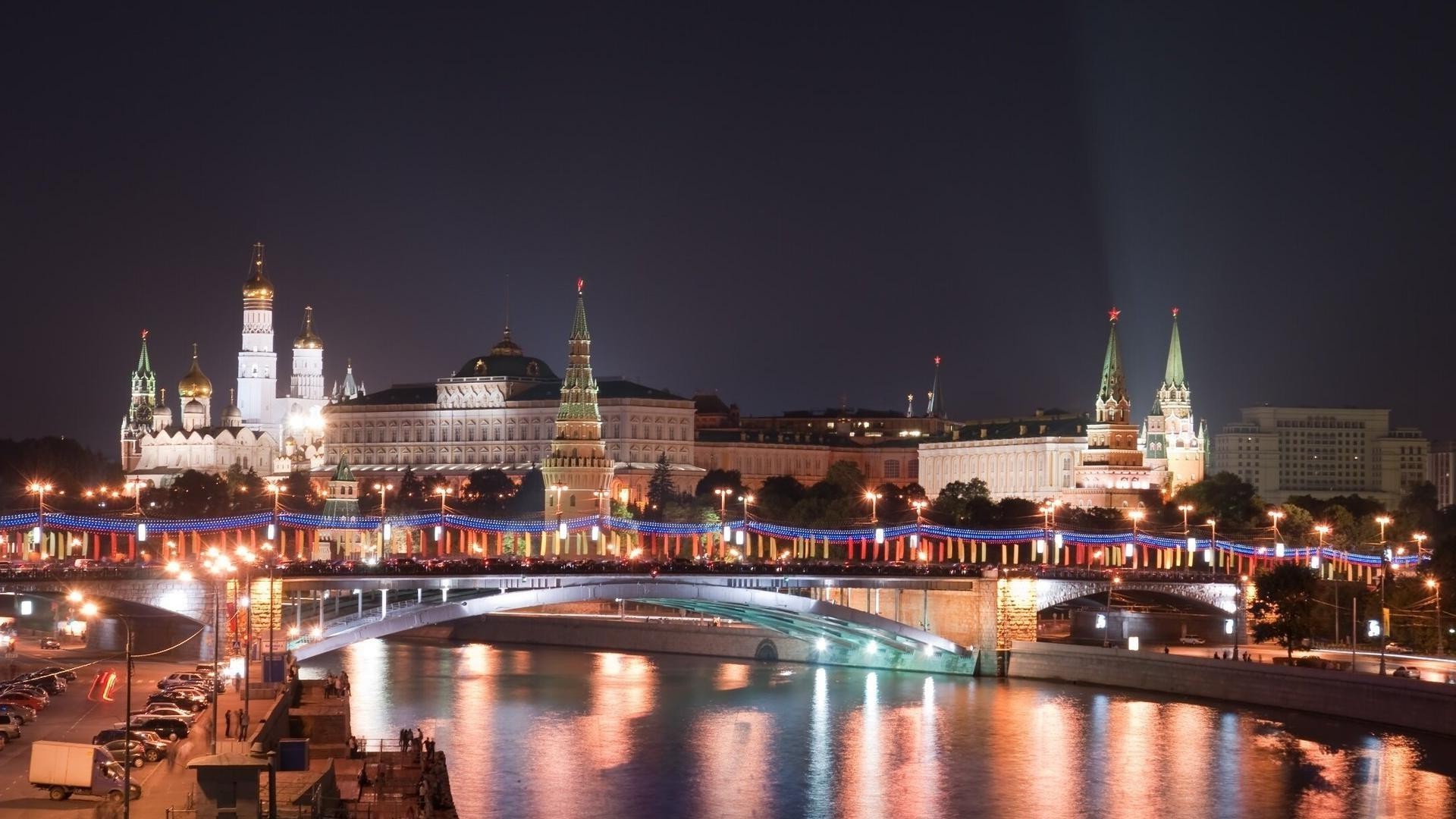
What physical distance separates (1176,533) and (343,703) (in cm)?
7345

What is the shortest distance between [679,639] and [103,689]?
3461 centimetres

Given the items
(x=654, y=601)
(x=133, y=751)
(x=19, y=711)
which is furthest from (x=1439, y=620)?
(x=133, y=751)

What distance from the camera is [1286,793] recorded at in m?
52.5

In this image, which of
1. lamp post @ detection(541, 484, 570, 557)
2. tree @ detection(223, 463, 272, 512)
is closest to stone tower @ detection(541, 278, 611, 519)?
lamp post @ detection(541, 484, 570, 557)

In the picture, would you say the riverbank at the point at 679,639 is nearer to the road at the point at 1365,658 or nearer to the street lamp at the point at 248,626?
the road at the point at 1365,658

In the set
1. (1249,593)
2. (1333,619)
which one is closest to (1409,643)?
(1333,619)

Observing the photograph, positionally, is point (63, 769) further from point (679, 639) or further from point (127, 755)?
point (679, 639)

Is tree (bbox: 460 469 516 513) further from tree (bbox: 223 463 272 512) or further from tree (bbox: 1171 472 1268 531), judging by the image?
Result: tree (bbox: 1171 472 1268 531)

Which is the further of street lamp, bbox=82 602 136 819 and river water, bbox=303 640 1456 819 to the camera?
river water, bbox=303 640 1456 819

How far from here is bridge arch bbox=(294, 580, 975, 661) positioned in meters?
66.1

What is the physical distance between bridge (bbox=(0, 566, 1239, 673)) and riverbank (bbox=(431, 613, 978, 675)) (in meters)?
0.14

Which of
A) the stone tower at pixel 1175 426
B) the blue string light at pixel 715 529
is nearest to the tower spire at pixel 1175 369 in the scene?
the stone tower at pixel 1175 426

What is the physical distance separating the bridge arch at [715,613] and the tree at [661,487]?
3389 inches

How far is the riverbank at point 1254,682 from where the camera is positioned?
60.2m
